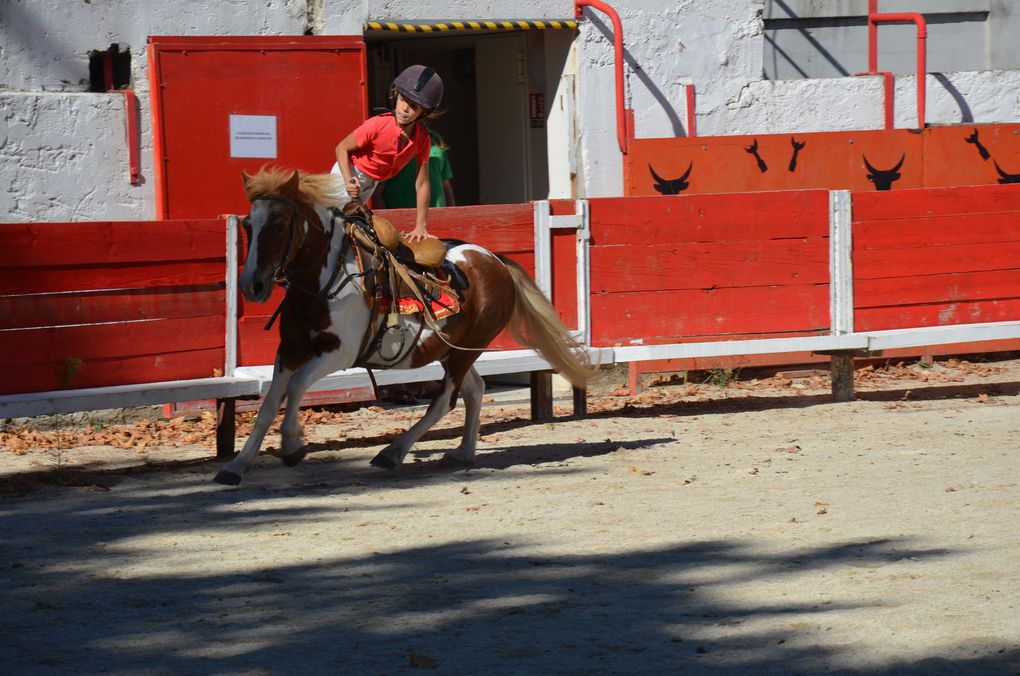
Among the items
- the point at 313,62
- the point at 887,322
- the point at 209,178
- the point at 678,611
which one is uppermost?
the point at 313,62

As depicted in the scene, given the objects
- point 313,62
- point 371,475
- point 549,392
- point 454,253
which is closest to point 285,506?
point 371,475

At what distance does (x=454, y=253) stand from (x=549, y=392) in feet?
6.84

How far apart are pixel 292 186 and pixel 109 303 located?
1.74 metres

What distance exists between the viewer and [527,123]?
1176 cm

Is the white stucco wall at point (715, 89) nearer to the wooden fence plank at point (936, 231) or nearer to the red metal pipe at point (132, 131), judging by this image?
the wooden fence plank at point (936, 231)

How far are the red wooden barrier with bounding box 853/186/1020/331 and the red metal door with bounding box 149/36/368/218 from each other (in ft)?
11.9

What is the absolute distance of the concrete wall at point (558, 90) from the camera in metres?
9.27

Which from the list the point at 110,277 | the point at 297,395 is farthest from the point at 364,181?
the point at 110,277

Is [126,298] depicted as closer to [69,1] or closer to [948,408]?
[69,1]

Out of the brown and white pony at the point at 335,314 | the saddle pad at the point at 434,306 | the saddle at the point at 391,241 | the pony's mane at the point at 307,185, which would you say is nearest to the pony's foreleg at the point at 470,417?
the brown and white pony at the point at 335,314

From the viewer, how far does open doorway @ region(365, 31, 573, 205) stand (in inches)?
454

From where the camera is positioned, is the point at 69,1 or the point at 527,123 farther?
the point at 527,123

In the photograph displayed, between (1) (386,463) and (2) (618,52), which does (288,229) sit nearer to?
(1) (386,463)

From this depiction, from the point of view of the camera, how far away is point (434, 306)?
735cm
